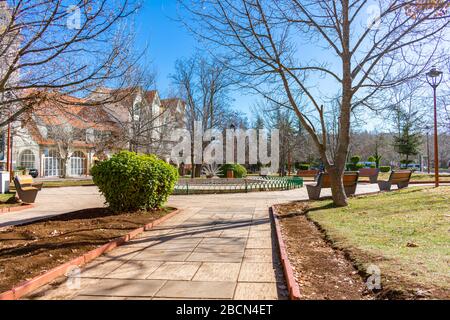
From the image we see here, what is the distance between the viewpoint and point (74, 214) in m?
9.24

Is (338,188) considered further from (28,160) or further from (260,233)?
(28,160)

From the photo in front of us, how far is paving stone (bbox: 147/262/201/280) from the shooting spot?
Result: 442 centimetres

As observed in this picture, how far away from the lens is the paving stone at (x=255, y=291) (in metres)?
3.76

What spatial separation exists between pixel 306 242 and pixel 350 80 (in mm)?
6143

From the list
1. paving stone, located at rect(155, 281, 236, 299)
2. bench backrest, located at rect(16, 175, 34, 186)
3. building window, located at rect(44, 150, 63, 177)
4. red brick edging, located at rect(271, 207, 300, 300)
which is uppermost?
building window, located at rect(44, 150, 63, 177)

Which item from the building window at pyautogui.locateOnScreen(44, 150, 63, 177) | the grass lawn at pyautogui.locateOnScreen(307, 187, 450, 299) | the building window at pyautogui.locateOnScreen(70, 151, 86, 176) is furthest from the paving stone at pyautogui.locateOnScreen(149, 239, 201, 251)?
the building window at pyautogui.locateOnScreen(70, 151, 86, 176)

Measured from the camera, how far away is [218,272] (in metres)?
4.62

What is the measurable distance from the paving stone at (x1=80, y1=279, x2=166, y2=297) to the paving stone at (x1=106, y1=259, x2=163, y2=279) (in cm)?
17

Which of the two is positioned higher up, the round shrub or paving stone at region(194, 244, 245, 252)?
the round shrub

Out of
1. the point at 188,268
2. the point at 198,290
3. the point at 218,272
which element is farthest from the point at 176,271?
the point at 198,290

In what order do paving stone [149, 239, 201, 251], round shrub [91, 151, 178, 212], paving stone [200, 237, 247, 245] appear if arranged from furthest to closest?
round shrub [91, 151, 178, 212] < paving stone [200, 237, 247, 245] < paving stone [149, 239, 201, 251]

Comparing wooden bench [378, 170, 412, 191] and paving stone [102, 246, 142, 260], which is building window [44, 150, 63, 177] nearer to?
wooden bench [378, 170, 412, 191]

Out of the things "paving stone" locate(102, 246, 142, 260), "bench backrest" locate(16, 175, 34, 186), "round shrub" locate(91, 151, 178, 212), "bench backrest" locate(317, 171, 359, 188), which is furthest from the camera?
"bench backrest" locate(317, 171, 359, 188)
